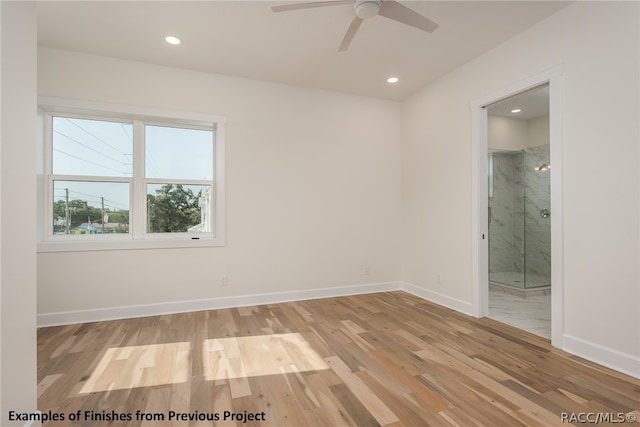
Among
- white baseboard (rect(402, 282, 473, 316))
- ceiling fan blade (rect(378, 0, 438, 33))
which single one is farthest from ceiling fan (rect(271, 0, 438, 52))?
white baseboard (rect(402, 282, 473, 316))

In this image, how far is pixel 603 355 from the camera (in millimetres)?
2246

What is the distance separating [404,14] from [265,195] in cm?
251

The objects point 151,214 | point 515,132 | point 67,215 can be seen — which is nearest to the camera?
point 67,215

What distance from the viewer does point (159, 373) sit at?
2.15m

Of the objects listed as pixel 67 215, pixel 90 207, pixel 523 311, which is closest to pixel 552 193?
pixel 523 311

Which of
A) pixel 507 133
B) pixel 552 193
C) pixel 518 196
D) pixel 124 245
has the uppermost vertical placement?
pixel 507 133

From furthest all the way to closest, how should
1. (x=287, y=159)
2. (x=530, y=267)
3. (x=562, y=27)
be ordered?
1. (x=530, y=267)
2. (x=287, y=159)
3. (x=562, y=27)

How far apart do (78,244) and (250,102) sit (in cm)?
255

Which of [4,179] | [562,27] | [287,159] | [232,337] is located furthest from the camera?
[287,159]

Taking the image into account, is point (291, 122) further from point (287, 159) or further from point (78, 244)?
point (78, 244)

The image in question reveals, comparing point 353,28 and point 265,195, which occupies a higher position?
point 353,28

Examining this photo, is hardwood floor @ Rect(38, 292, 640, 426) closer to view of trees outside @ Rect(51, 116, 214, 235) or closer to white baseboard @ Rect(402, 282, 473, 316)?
white baseboard @ Rect(402, 282, 473, 316)

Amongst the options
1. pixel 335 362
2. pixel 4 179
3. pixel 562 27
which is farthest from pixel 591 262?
pixel 4 179

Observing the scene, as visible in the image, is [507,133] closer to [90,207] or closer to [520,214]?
[520,214]
